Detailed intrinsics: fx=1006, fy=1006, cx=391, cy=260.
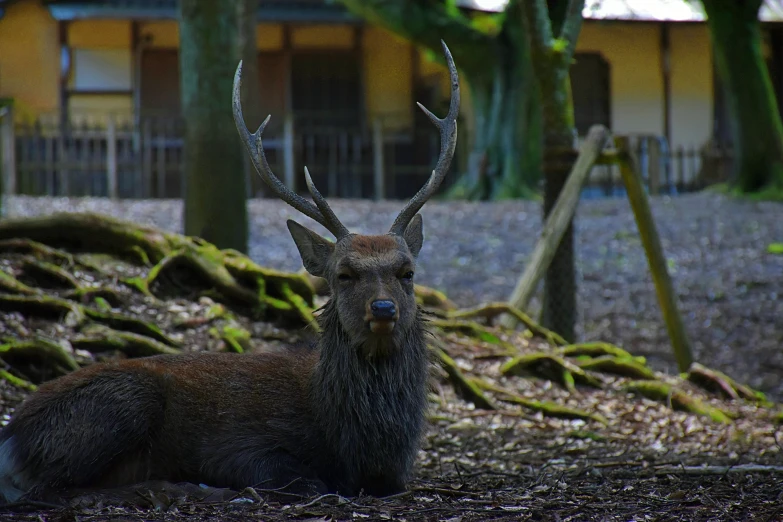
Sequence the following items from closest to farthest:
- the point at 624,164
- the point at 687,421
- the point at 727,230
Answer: the point at 687,421 → the point at 624,164 → the point at 727,230

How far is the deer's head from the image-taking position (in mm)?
4961

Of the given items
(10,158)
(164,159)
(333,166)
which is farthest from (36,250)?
(333,166)

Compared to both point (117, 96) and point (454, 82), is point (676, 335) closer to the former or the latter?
point (454, 82)

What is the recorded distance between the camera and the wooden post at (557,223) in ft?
30.8

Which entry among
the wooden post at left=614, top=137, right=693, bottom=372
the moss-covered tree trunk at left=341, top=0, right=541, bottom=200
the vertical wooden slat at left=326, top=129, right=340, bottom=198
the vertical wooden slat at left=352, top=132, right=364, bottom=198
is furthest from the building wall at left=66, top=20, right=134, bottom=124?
the wooden post at left=614, top=137, right=693, bottom=372

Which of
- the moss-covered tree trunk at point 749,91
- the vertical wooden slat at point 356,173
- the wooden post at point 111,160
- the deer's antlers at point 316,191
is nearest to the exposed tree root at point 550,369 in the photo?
the deer's antlers at point 316,191

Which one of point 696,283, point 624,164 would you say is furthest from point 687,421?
point 696,283

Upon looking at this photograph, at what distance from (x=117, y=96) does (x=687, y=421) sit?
18922mm

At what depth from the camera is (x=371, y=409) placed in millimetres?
5156

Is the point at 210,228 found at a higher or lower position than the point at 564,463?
higher

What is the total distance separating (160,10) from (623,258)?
41.2 ft

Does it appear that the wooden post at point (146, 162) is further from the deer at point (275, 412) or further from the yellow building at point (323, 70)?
the deer at point (275, 412)

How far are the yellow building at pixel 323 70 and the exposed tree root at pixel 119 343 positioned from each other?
49.1ft

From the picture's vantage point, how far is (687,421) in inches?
314
